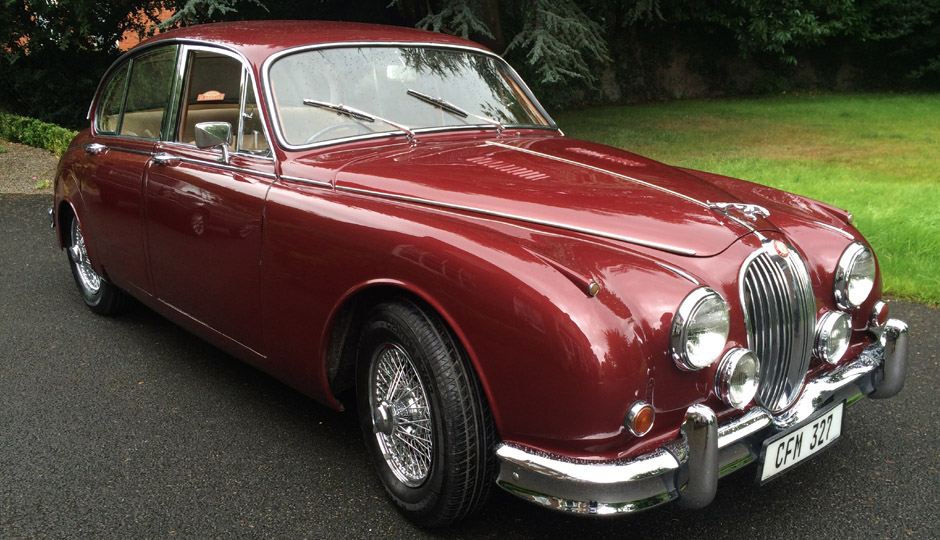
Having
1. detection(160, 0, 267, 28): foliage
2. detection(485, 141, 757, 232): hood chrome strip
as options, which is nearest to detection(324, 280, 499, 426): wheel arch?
detection(485, 141, 757, 232): hood chrome strip

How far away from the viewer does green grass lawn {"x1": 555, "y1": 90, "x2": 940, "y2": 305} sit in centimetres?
628

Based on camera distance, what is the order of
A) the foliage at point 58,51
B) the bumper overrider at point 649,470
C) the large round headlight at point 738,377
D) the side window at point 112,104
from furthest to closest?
the foliage at point 58,51 < the side window at point 112,104 < the large round headlight at point 738,377 < the bumper overrider at point 649,470

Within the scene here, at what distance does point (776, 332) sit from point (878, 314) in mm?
689

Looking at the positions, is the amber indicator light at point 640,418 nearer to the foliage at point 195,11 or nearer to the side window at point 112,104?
the side window at point 112,104

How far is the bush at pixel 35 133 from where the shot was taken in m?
11.4

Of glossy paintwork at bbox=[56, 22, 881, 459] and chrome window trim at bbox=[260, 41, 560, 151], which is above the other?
chrome window trim at bbox=[260, 41, 560, 151]

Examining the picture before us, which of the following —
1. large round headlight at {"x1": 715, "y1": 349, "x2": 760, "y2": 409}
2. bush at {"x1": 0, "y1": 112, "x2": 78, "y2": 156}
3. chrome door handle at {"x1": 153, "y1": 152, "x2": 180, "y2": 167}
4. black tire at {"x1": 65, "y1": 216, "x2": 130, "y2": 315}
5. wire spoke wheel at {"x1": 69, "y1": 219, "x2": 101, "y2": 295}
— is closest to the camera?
large round headlight at {"x1": 715, "y1": 349, "x2": 760, "y2": 409}

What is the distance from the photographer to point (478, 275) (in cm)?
244

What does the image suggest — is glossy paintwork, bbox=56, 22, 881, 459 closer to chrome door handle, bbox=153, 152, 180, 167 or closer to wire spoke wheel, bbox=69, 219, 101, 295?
chrome door handle, bbox=153, 152, 180, 167

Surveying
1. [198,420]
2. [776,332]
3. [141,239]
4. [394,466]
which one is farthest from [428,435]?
[141,239]

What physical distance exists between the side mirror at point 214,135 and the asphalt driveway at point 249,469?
122cm

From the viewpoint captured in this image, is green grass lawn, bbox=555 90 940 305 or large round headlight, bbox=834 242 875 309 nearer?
large round headlight, bbox=834 242 875 309

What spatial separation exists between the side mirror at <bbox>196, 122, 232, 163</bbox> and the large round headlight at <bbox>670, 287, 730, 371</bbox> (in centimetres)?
208

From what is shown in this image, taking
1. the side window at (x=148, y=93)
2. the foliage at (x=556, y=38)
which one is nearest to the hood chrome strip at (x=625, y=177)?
the side window at (x=148, y=93)
